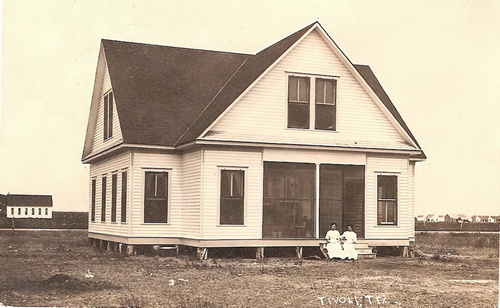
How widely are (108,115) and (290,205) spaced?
766 centimetres

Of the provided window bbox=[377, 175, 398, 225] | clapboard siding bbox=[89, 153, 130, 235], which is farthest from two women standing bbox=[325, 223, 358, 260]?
clapboard siding bbox=[89, 153, 130, 235]

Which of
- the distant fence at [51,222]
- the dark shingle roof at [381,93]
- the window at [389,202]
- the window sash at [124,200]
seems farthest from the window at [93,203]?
the distant fence at [51,222]

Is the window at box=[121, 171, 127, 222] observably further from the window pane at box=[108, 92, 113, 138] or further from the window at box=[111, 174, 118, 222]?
the window pane at box=[108, 92, 113, 138]

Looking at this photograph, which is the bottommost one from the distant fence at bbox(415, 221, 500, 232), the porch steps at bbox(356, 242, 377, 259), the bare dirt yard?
the distant fence at bbox(415, 221, 500, 232)

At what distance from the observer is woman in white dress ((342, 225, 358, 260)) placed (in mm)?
24109

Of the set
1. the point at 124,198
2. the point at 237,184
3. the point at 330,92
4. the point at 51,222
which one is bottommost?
the point at 51,222

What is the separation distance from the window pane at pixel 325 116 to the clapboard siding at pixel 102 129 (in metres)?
6.58

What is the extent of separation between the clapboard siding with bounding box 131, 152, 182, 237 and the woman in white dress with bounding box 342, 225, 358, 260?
5427 mm

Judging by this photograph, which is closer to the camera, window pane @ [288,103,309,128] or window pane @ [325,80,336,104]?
window pane @ [288,103,309,128]

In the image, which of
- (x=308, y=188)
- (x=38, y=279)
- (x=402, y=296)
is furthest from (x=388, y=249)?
(x=38, y=279)

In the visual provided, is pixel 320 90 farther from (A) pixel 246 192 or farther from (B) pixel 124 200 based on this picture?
(B) pixel 124 200

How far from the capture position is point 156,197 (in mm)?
24969

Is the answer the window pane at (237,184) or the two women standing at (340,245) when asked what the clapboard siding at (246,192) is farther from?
the two women standing at (340,245)

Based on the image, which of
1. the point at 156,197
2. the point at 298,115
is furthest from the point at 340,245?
the point at 156,197
